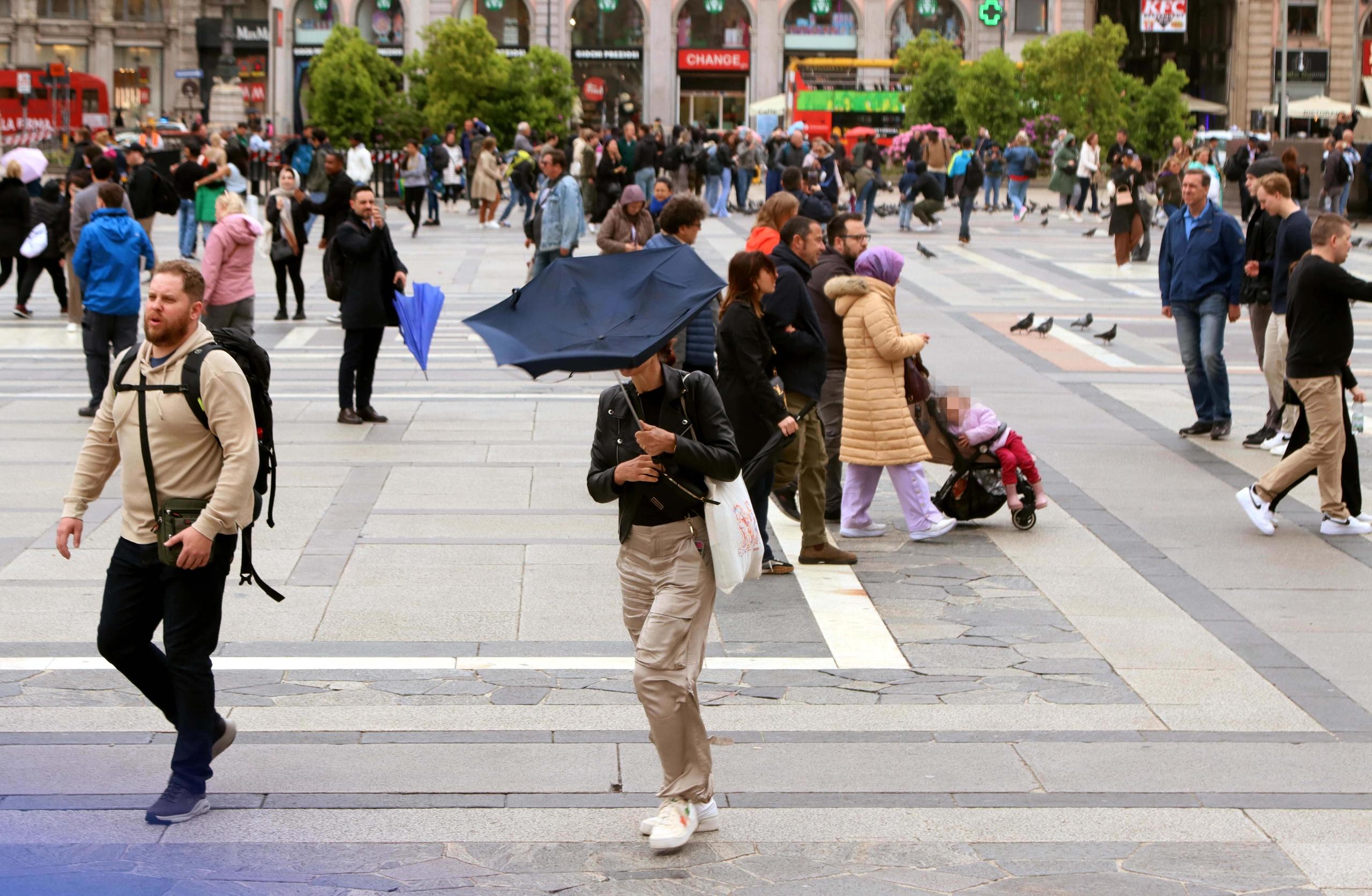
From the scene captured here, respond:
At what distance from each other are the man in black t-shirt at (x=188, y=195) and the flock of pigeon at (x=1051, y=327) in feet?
38.1

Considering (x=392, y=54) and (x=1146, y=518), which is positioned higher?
(x=392, y=54)

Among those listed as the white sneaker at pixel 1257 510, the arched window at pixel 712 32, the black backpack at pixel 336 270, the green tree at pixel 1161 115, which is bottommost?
the white sneaker at pixel 1257 510

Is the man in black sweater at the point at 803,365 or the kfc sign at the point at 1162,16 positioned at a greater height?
the kfc sign at the point at 1162,16

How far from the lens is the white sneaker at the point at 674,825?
4941 mm

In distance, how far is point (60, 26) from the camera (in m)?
72.8

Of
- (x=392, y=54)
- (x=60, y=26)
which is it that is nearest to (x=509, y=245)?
(x=392, y=54)

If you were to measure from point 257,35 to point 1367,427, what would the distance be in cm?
6608

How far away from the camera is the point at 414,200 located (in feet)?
93.4

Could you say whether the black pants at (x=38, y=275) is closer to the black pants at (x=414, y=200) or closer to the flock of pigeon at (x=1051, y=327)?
the flock of pigeon at (x=1051, y=327)

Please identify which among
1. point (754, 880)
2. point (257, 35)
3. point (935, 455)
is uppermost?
point (257, 35)

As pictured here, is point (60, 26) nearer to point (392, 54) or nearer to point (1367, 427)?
point (392, 54)

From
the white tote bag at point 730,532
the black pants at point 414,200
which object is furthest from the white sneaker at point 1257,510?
the black pants at point 414,200

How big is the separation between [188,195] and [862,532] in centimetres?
1661

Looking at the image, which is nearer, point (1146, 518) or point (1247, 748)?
point (1247, 748)
